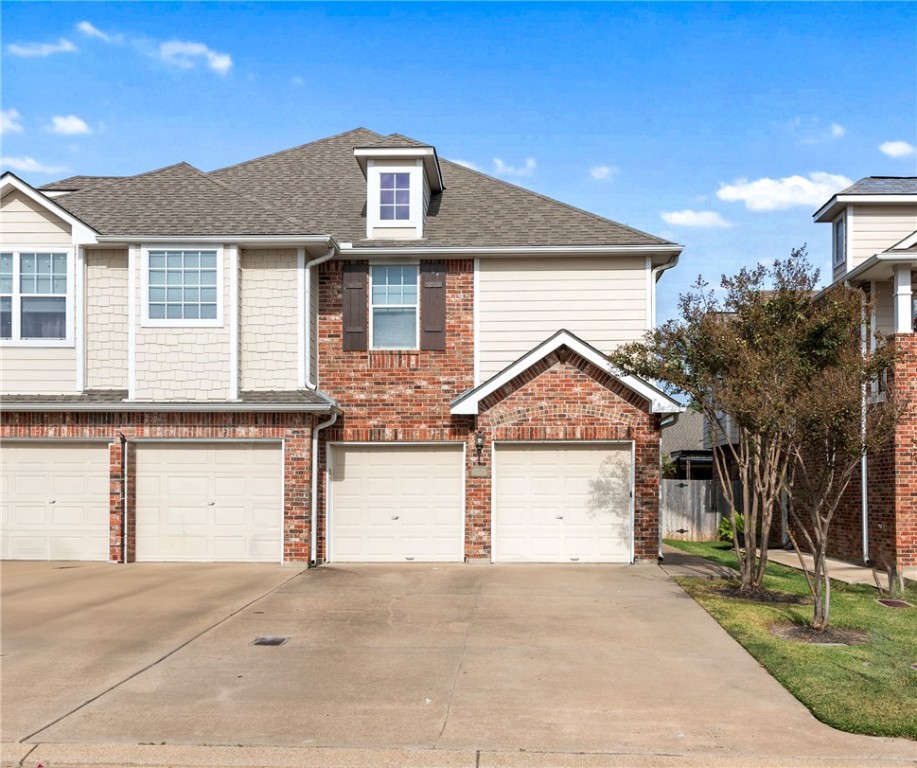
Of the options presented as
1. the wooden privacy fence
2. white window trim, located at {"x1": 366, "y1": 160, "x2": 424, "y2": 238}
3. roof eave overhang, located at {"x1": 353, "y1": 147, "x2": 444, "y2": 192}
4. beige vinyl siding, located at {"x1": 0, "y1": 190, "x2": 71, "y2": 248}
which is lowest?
the wooden privacy fence

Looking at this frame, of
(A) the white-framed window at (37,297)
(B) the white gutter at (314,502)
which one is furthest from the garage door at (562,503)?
(A) the white-framed window at (37,297)

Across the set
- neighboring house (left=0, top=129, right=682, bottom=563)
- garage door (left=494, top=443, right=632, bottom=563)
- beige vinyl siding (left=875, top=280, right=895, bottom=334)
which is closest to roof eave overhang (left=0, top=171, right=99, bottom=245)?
neighboring house (left=0, top=129, right=682, bottom=563)

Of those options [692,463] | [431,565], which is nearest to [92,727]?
[431,565]

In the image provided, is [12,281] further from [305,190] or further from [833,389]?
[833,389]

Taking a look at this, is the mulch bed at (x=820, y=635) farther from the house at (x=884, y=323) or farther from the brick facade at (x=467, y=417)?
the brick facade at (x=467, y=417)

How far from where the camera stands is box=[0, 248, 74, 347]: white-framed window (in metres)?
16.5

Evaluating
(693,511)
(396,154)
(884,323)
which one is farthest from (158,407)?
(693,511)

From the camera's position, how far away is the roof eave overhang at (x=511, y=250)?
16953 mm

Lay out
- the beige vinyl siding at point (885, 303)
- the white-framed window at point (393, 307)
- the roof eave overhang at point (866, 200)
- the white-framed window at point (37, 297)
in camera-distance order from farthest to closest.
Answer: the roof eave overhang at point (866, 200) < the white-framed window at point (393, 307) < the beige vinyl siding at point (885, 303) < the white-framed window at point (37, 297)

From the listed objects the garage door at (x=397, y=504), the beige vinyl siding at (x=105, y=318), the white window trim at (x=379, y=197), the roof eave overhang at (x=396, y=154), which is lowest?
the garage door at (x=397, y=504)

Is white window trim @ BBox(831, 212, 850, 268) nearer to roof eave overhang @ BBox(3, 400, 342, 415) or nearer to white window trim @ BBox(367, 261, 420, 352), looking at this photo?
white window trim @ BBox(367, 261, 420, 352)

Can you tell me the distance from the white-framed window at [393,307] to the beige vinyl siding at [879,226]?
8.94 metres

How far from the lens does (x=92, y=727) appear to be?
7.37 meters

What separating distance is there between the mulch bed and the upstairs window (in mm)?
10177
